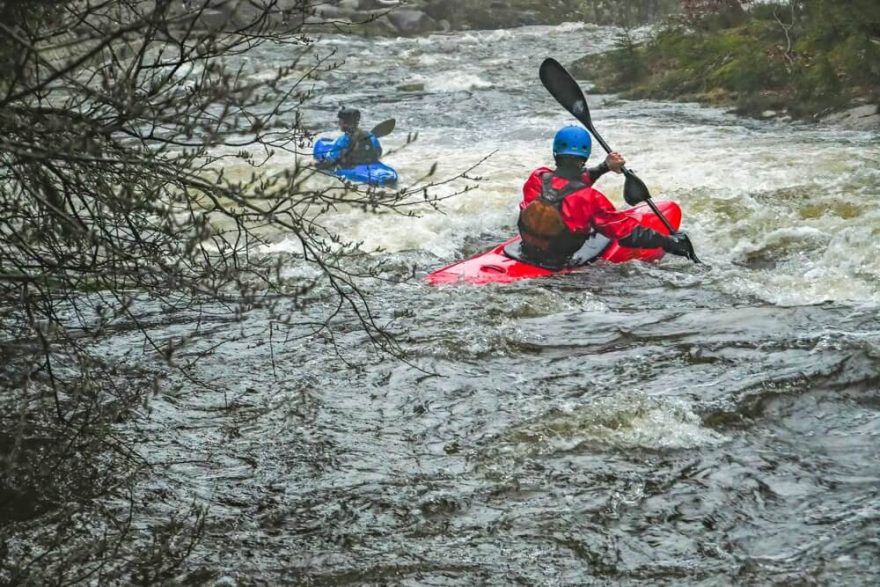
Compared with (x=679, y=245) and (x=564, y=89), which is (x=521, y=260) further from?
(x=564, y=89)

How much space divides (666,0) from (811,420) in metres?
26.9

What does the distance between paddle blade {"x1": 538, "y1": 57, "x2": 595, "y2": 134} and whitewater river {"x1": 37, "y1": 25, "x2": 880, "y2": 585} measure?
145cm

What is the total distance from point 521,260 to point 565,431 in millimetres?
2829

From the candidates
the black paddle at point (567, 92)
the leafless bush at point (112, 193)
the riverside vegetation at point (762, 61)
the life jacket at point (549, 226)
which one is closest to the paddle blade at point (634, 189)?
the black paddle at point (567, 92)

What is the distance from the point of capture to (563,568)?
3.51 m

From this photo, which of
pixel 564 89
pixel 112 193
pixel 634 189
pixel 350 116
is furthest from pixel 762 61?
pixel 112 193

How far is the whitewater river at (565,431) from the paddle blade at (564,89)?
1.45 m

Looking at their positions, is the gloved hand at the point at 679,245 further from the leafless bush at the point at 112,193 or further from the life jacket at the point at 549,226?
the leafless bush at the point at 112,193

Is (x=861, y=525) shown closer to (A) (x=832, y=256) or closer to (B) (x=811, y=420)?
(B) (x=811, y=420)

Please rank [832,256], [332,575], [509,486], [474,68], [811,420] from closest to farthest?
[332,575] < [509,486] < [811,420] < [832,256] < [474,68]

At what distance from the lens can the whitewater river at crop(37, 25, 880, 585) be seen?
357cm

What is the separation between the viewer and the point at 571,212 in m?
6.95

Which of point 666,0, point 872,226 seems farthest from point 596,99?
Result: point 666,0

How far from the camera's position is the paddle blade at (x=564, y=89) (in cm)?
810
